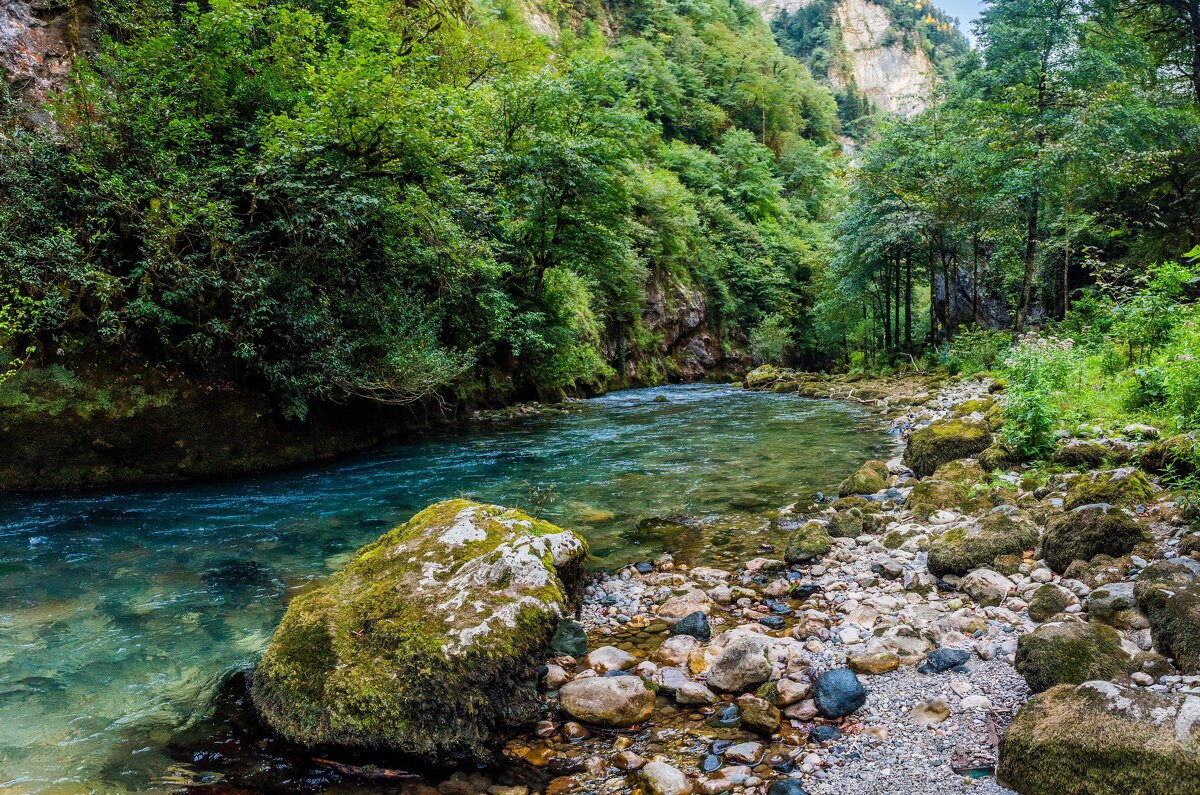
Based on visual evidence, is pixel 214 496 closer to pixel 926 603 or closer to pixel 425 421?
pixel 425 421

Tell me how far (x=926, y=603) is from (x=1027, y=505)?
2.43 metres

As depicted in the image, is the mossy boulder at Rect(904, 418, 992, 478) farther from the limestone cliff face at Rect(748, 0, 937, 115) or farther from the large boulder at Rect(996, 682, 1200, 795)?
the limestone cliff face at Rect(748, 0, 937, 115)

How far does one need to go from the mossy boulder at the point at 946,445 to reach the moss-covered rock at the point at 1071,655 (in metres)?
5.54

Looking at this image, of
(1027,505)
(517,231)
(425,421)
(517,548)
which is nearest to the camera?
(517,548)

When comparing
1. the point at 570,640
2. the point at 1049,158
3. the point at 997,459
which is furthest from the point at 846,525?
the point at 1049,158

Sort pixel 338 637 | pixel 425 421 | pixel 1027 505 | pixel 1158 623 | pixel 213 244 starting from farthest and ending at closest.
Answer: pixel 425 421 < pixel 213 244 < pixel 1027 505 < pixel 338 637 < pixel 1158 623

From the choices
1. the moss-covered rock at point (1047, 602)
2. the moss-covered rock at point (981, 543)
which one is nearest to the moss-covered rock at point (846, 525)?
the moss-covered rock at point (981, 543)

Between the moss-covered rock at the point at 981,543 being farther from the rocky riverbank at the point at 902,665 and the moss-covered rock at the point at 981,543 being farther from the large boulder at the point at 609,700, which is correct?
the large boulder at the point at 609,700

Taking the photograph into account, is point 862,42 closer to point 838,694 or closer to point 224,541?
point 224,541

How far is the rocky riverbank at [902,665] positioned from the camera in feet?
8.26

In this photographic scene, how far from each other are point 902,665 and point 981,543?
1886mm

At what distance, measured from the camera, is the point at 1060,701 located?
258 centimetres

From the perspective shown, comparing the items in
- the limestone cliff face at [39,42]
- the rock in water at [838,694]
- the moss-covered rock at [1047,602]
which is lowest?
the rock in water at [838,694]

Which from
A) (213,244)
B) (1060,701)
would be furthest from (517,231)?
(1060,701)
